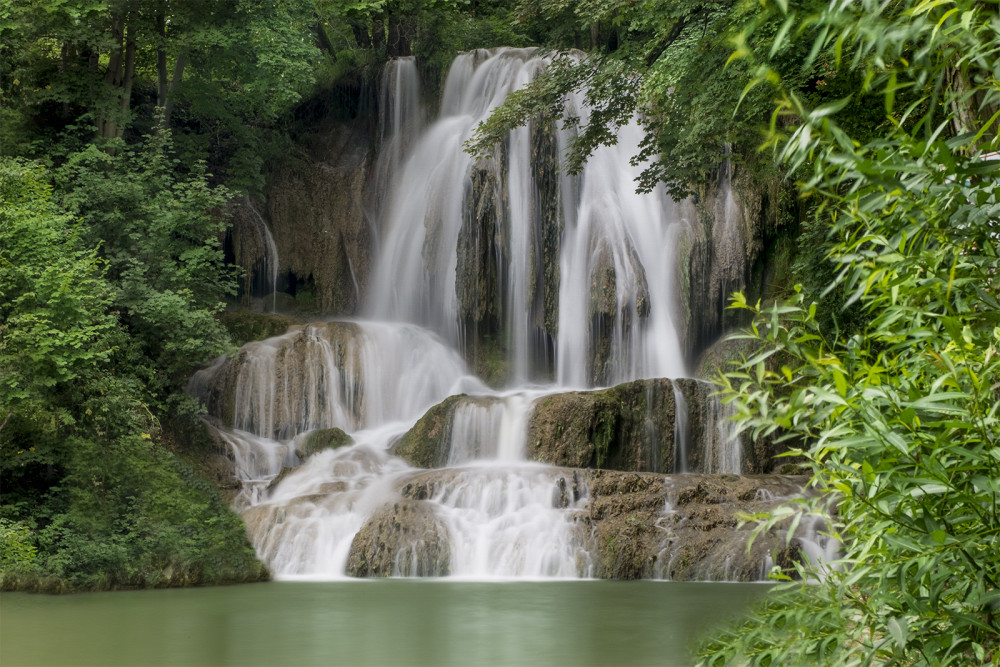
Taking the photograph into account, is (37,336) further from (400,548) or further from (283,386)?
(283,386)

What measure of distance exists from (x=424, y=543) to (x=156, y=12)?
433 inches

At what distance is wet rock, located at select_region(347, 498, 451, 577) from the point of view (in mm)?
11953

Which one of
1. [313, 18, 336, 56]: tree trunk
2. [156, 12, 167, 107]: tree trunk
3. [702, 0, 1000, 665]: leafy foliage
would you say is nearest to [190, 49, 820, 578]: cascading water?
[313, 18, 336, 56]: tree trunk

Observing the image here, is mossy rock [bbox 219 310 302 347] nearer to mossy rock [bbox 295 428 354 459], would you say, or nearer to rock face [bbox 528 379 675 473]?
mossy rock [bbox 295 428 354 459]

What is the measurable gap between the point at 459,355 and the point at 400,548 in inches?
345

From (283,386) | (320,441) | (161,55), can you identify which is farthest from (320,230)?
(320,441)

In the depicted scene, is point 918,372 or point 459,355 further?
point 459,355

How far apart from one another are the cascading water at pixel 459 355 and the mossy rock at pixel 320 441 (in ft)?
0.64

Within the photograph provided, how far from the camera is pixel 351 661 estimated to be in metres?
7.47

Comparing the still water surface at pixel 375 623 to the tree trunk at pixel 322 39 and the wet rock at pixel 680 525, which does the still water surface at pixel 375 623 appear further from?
the tree trunk at pixel 322 39

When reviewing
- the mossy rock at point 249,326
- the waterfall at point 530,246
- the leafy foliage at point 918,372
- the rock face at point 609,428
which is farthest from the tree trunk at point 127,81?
the leafy foliage at point 918,372

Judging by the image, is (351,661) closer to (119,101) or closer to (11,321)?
(11,321)

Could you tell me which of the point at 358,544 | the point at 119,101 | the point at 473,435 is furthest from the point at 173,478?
the point at 119,101

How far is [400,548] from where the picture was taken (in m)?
12.1
